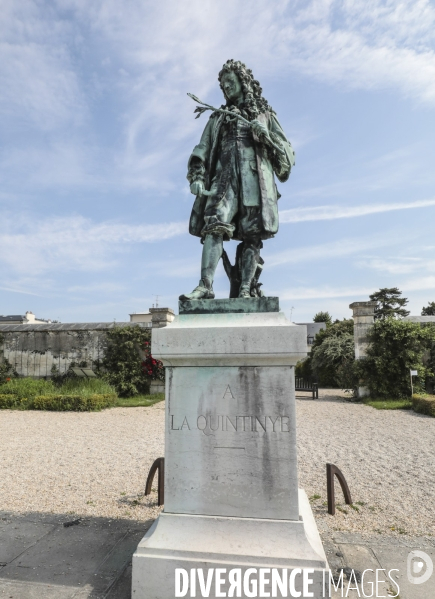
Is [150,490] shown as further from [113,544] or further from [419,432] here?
[419,432]

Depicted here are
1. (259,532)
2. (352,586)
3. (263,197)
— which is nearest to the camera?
(259,532)

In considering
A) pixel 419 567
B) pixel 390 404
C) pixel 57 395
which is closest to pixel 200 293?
pixel 419 567

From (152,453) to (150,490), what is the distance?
2.04 metres

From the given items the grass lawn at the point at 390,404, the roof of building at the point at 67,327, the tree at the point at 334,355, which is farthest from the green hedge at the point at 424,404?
the roof of building at the point at 67,327

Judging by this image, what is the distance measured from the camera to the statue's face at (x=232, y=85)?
3.25m

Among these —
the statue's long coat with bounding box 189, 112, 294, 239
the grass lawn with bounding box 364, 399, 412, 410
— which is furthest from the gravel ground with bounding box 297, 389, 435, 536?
the statue's long coat with bounding box 189, 112, 294, 239

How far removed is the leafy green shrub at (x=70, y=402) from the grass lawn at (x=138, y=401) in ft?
3.28

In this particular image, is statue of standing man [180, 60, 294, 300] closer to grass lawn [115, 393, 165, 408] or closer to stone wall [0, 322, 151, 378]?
grass lawn [115, 393, 165, 408]

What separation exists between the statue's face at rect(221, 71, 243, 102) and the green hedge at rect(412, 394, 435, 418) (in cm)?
973

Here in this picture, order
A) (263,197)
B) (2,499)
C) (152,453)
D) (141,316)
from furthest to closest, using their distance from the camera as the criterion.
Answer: (141,316) < (152,453) < (2,499) < (263,197)

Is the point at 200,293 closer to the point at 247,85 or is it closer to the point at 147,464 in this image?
the point at 247,85

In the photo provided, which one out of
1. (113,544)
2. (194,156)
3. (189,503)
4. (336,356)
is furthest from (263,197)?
(336,356)

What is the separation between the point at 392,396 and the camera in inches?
526

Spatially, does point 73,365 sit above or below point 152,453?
above
